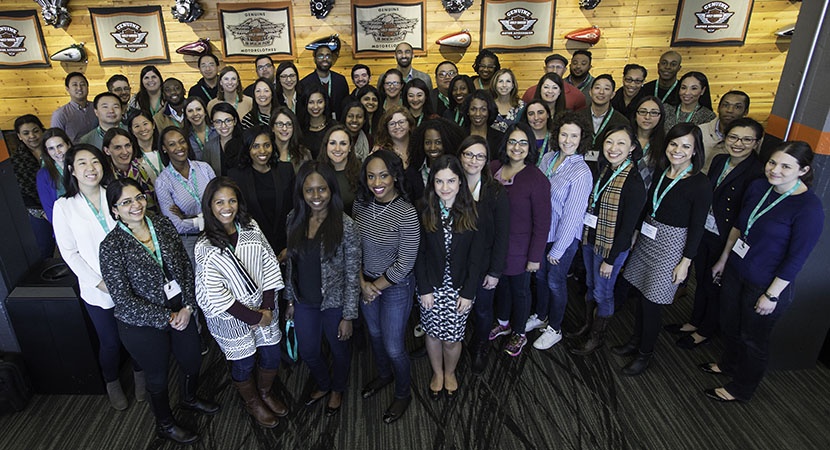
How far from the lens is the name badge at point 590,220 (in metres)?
3.06

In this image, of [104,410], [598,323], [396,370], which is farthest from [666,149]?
[104,410]

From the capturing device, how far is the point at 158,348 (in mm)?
2551

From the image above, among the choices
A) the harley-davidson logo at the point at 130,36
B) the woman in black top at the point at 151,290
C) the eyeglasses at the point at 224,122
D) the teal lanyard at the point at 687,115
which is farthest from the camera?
the harley-davidson logo at the point at 130,36

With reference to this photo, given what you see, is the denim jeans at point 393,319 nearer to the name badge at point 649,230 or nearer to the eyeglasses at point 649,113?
the name badge at point 649,230

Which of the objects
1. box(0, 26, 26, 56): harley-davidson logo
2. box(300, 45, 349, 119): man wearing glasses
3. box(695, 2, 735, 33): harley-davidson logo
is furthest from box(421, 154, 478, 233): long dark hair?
box(0, 26, 26, 56): harley-davidson logo

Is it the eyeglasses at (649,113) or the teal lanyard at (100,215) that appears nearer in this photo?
the teal lanyard at (100,215)

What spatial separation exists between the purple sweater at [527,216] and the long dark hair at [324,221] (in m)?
1.00

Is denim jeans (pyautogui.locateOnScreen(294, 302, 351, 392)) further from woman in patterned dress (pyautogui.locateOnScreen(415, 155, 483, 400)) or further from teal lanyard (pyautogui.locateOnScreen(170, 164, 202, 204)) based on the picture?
teal lanyard (pyautogui.locateOnScreen(170, 164, 202, 204))

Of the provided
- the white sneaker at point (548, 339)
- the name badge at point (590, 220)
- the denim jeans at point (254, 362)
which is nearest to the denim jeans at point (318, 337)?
the denim jeans at point (254, 362)

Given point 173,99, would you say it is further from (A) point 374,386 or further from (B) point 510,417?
(B) point 510,417

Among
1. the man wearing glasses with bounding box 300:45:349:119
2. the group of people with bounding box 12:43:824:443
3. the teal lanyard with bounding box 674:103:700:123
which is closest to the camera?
the group of people with bounding box 12:43:824:443

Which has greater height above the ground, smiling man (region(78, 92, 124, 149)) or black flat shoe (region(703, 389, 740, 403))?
smiling man (region(78, 92, 124, 149))

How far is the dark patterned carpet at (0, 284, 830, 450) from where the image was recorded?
2.74m

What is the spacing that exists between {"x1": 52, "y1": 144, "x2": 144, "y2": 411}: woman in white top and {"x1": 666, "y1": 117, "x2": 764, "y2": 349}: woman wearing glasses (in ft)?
11.6
